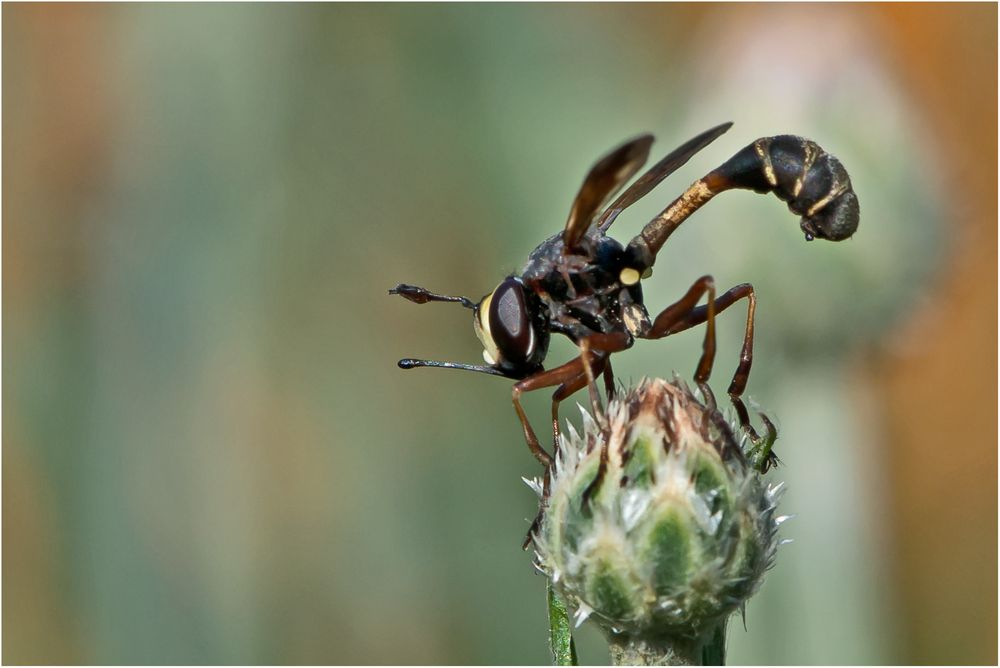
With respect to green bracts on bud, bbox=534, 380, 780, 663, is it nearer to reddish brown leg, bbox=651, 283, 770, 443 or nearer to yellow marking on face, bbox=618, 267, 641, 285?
reddish brown leg, bbox=651, 283, 770, 443

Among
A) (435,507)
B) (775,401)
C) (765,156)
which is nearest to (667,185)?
(775,401)

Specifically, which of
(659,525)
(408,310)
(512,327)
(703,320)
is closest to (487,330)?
(512,327)

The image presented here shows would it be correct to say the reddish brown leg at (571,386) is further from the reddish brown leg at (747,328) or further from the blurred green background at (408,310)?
the blurred green background at (408,310)

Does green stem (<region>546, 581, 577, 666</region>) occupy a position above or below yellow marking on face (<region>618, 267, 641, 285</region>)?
below

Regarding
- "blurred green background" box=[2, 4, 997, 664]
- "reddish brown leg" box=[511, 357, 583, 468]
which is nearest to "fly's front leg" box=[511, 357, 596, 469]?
"reddish brown leg" box=[511, 357, 583, 468]

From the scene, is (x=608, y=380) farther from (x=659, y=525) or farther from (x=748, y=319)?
(x=659, y=525)

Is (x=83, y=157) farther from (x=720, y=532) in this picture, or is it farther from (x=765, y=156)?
(x=720, y=532)

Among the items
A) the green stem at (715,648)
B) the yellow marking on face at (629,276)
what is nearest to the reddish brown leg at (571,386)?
the yellow marking on face at (629,276)
